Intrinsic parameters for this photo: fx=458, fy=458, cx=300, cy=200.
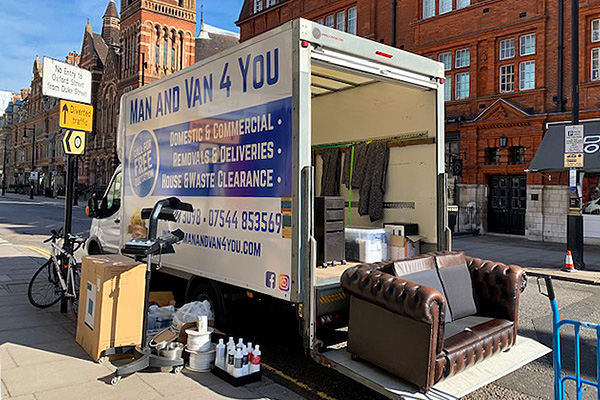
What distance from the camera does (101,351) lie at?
4.88 m

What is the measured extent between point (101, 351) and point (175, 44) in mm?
51621

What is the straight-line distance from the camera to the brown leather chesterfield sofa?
3.54m

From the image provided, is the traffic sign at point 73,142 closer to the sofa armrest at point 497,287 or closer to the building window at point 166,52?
the sofa armrest at point 497,287

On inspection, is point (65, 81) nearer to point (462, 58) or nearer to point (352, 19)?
point (462, 58)

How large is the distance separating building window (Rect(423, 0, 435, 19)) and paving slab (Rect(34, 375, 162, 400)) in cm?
2196

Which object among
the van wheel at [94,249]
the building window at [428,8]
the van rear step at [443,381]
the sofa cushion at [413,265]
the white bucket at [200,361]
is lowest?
the white bucket at [200,361]

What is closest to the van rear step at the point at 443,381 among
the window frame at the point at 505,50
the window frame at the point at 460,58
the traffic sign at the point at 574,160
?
the traffic sign at the point at 574,160

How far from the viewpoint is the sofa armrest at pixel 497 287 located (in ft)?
15.3

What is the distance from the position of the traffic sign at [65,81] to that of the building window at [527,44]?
57.8 feet

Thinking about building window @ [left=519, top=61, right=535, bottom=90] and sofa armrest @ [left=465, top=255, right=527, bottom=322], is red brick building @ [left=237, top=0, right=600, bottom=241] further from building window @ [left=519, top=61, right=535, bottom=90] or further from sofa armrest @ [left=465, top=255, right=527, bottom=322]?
sofa armrest @ [left=465, top=255, right=527, bottom=322]

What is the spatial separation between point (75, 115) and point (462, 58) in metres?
18.2

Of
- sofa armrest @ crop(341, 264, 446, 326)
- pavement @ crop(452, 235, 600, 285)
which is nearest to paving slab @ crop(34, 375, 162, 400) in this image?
sofa armrest @ crop(341, 264, 446, 326)

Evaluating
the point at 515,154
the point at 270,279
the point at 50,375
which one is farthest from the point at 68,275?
the point at 515,154

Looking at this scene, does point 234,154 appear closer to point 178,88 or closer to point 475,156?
point 178,88
